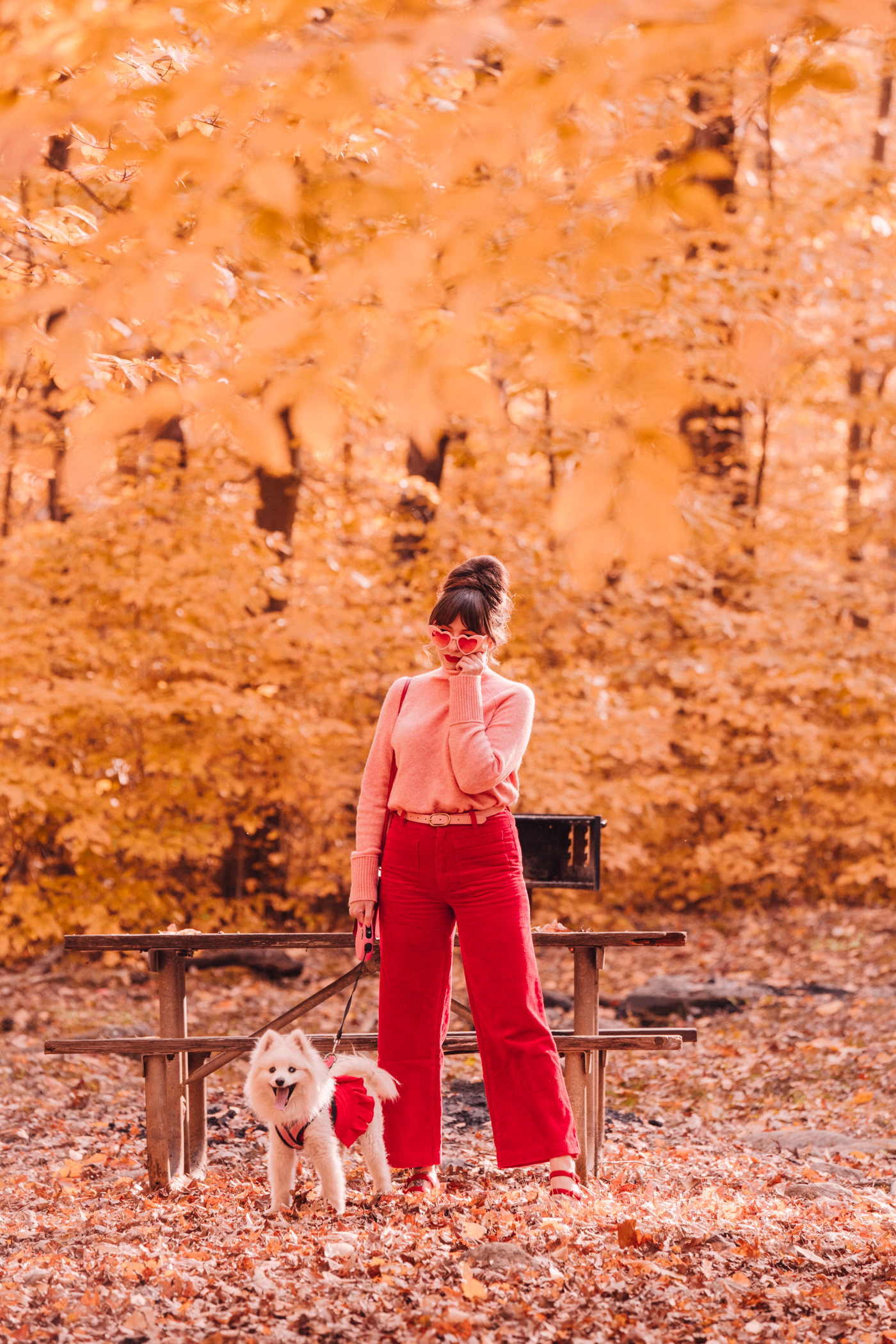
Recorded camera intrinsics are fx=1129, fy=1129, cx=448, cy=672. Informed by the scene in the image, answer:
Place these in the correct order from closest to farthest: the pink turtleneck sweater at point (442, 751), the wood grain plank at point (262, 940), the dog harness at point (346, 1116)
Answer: the dog harness at point (346, 1116), the pink turtleneck sweater at point (442, 751), the wood grain plank at point (262, 940)

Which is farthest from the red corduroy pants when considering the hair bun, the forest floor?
the hair bun

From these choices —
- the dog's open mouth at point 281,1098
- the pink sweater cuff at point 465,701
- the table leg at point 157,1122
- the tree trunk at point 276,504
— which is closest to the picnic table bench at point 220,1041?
the table leg at point 157,1122

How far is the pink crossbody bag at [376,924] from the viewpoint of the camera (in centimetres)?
371

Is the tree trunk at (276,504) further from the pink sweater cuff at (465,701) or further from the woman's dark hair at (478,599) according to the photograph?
the pink sweater cuff at (465,701)

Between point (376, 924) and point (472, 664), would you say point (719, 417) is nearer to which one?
point (472, 664)

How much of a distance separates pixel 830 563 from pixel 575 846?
27.9ft

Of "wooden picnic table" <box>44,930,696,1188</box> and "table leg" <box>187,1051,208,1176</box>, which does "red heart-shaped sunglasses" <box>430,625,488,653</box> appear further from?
"table leg" <box>187,1051,208,1176</box>

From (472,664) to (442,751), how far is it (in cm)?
30

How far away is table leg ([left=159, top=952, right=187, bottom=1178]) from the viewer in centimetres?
424

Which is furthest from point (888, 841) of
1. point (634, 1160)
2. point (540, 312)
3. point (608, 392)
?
point (608, 392)

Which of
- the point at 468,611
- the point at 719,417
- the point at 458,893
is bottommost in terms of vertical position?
the point at 458,893

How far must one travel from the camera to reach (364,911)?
3.72m

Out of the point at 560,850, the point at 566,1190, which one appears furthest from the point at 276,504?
the point at 566,1190

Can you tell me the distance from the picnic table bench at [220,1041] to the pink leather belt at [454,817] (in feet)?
2.25
